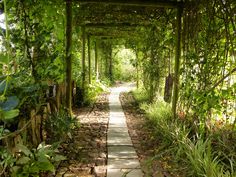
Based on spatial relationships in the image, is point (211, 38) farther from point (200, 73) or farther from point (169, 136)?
point (169, 136)

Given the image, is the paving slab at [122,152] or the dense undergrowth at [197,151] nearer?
the dense undergrowth at [197,151]

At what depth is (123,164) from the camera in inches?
146

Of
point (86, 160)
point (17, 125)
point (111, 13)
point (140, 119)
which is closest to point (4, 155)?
point (17, 125)

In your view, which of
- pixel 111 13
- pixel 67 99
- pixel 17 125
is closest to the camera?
pixel 17 125

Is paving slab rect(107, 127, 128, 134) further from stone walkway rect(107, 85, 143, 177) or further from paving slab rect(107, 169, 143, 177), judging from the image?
paving slab rect(107, 169, 143, 177)

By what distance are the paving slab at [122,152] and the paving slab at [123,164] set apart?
0.46 ft

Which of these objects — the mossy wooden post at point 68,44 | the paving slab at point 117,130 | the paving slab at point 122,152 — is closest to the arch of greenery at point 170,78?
the mossy wooden post at point 68,44

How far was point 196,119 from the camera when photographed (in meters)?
4.61

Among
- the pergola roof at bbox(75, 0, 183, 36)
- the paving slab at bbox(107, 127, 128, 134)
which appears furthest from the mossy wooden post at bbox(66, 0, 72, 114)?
the paving slab at bbox(107, 127, 128, 134)

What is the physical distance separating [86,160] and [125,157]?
52 cm

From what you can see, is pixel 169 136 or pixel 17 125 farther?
pixel 169 136

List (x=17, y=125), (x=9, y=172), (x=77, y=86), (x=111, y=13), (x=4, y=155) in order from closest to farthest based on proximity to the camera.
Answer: (x=4, y=155)
(x=9, y=172)
(x=17, y=125)
(x=111, y=13)
(x=77, y=86)

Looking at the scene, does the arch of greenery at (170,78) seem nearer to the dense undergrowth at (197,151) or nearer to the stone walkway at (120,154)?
the dense undergrowth at (197,151)

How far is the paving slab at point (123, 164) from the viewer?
3629 millimetres
